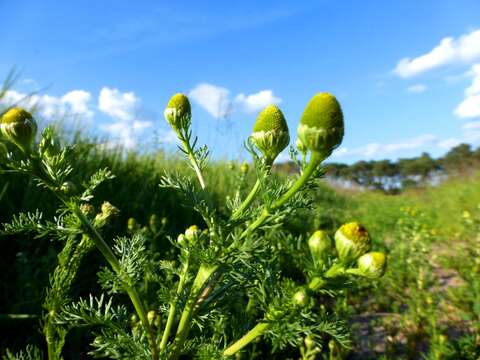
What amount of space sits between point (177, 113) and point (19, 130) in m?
0.34

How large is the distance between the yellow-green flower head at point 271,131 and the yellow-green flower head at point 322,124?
0.39 feet

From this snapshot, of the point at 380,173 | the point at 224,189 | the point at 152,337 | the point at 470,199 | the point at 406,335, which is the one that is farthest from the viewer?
the point at 380,173

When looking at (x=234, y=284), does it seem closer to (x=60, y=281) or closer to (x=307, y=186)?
(x=307, y=186)

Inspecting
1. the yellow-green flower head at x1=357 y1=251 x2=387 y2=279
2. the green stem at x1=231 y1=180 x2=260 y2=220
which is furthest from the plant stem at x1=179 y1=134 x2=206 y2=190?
the yellow-green flower head at x1=357 y1=251 x2=387 y2=279

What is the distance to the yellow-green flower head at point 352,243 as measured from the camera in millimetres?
720

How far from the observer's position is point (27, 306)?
183cm

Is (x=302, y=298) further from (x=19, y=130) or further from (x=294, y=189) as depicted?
(x=19, y=130)

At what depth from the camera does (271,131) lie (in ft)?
2.69

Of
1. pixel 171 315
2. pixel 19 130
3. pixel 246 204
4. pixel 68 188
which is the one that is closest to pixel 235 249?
pixel 246 204

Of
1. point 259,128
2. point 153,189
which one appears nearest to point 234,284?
point 259,128

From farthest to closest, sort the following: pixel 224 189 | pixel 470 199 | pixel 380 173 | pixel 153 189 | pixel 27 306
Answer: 1. pixel 380 173
2. pixel 470 199
3. pixel 224 189
4. pixel 153 189
5. pixel 27 306

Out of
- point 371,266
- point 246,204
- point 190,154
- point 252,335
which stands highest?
point 190,154

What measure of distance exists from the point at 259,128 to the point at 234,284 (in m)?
0.36

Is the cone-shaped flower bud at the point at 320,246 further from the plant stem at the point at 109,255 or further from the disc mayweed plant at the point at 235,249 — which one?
the plant stem at the point at 109,255
